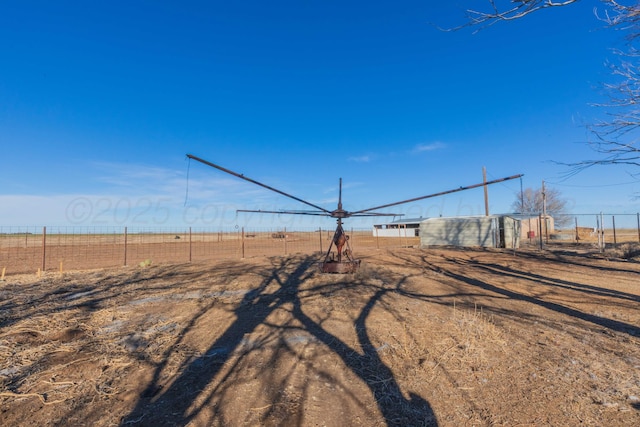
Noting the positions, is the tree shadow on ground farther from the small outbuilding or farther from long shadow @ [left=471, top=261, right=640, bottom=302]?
the small outbuilding

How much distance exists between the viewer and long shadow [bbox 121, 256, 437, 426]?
2938mm

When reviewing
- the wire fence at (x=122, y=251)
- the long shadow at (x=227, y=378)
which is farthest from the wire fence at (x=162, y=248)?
the long shadow at (x=227, y=378)

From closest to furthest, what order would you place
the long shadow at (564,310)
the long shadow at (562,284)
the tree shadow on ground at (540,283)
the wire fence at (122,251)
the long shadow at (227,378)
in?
the long shadow at (227,378) → the long shadow at (564,310) → the tree shadow on ground at (540,283) → the long shadow at (562,284) → the wire fence at (122,251)


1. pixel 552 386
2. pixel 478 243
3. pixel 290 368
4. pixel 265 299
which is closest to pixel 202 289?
pixel 265 299

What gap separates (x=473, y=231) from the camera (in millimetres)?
26859

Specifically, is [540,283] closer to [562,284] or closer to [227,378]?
[562,284]

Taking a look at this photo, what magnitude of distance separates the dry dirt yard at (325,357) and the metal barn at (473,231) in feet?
60.1

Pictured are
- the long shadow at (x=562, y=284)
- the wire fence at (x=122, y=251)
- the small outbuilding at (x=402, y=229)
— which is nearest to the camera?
the long shadow at (x=562, y=284)

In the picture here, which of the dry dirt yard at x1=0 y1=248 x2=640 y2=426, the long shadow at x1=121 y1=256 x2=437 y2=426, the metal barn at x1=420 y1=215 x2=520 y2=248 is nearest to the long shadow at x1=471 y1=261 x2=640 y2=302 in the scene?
the dry dirt yard at x1=0 y1=248 x2=640 y2=426

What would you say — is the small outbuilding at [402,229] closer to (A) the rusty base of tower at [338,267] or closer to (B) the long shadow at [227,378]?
(A) the rusty base of tower at [338,267]

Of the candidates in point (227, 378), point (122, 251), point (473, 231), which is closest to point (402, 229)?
point (473, 231)

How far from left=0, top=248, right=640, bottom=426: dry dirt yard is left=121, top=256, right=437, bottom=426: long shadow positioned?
0.02 m

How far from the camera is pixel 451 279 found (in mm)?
9391

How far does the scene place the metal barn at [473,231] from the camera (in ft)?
82.1
